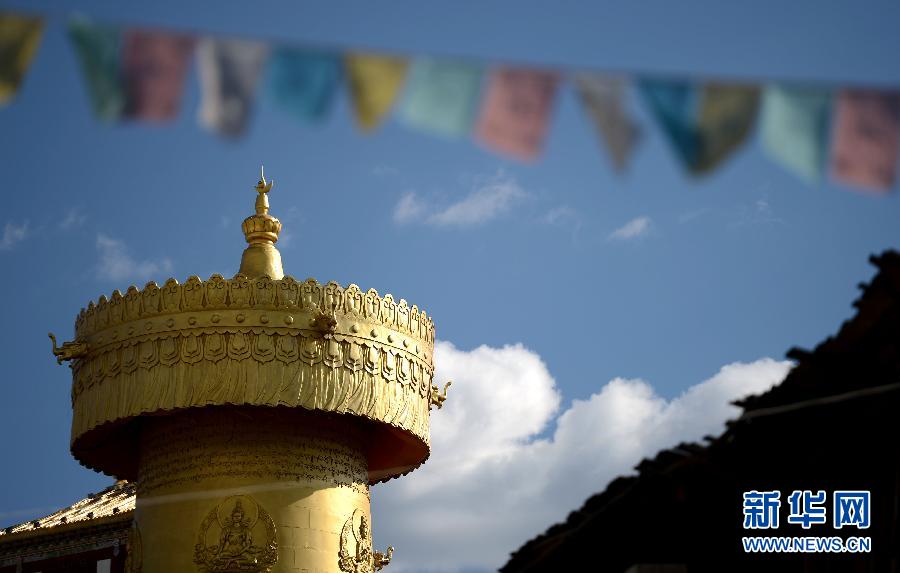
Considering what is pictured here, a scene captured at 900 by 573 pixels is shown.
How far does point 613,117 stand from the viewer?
730 centimetres

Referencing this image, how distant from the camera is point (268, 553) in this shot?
2023cm

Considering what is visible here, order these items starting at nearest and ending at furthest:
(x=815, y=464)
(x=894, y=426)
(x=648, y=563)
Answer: (x=894, y=426) → (x=815, y=464) → (x=648, y=563)

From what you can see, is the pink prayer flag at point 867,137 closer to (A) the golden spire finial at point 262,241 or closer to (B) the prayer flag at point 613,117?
(B) the prayer flag at point 613,117

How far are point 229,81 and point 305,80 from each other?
0.42 meters

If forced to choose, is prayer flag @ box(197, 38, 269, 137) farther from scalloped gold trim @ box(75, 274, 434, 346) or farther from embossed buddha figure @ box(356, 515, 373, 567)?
embossed buddha figure @ box(356, 515, 373, 567)

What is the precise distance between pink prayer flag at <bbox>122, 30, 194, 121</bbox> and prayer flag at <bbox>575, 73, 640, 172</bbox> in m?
2.27

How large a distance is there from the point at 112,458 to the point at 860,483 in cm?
1643

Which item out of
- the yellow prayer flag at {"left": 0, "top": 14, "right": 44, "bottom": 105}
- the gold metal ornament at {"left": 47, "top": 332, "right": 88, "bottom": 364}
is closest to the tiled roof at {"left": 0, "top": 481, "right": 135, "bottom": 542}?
the gold metal ornament at {"left": 47, "top": 332, "right": 88, "bottom": 364}

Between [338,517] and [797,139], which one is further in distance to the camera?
[338,517]

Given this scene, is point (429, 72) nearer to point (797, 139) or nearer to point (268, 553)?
point (797, 139)

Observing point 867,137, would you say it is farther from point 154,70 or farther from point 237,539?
point 237,539

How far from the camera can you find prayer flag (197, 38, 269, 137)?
737 cm

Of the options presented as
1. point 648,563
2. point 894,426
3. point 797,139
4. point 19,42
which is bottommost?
point 648,563

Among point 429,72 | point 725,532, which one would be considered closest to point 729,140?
point 429,72
